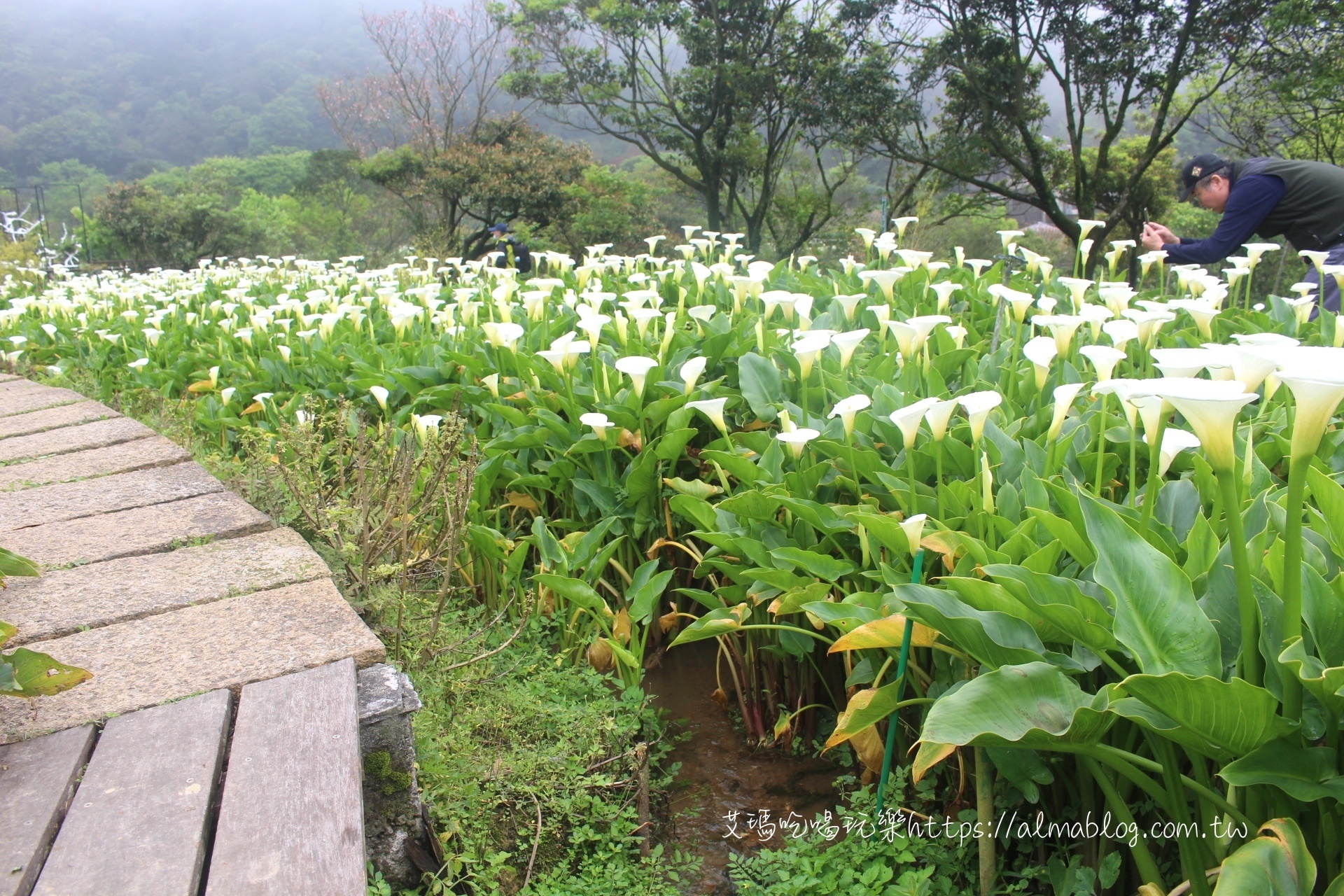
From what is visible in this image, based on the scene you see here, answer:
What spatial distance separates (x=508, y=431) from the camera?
2887 millimetres

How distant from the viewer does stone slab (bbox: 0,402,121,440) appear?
3816 millimetres

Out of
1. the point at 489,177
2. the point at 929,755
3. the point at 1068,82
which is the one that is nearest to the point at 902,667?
the point at 929,755

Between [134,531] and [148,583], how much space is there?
42 centimetres

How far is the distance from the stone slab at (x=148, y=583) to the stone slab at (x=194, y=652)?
4 centimetres

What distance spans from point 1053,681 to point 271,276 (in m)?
8.76

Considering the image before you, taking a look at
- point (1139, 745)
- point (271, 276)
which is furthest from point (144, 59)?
point (1139, 745)

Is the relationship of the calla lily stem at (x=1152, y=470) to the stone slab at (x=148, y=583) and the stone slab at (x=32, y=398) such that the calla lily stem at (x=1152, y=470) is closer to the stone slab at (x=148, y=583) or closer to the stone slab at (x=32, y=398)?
the stone slab at (x=148, y=583)

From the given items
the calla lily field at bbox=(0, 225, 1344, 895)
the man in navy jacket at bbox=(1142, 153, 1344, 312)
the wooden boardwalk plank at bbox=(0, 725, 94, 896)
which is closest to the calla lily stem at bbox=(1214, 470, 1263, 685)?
the calla lily field at bbox=(0, 225, 1344, 895)

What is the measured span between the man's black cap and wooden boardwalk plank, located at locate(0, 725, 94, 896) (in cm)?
516

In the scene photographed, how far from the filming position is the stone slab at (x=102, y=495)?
8.61 ft

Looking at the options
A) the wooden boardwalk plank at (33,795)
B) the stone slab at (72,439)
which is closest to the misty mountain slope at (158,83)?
the stone slab at (72,439)

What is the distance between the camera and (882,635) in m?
1.62

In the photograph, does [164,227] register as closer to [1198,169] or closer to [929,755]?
[1198,169]

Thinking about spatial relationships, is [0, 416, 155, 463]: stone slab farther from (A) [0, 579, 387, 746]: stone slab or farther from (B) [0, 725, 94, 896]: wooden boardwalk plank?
(B) [0, 725, 94, 896]: wooden boardwalk plank
